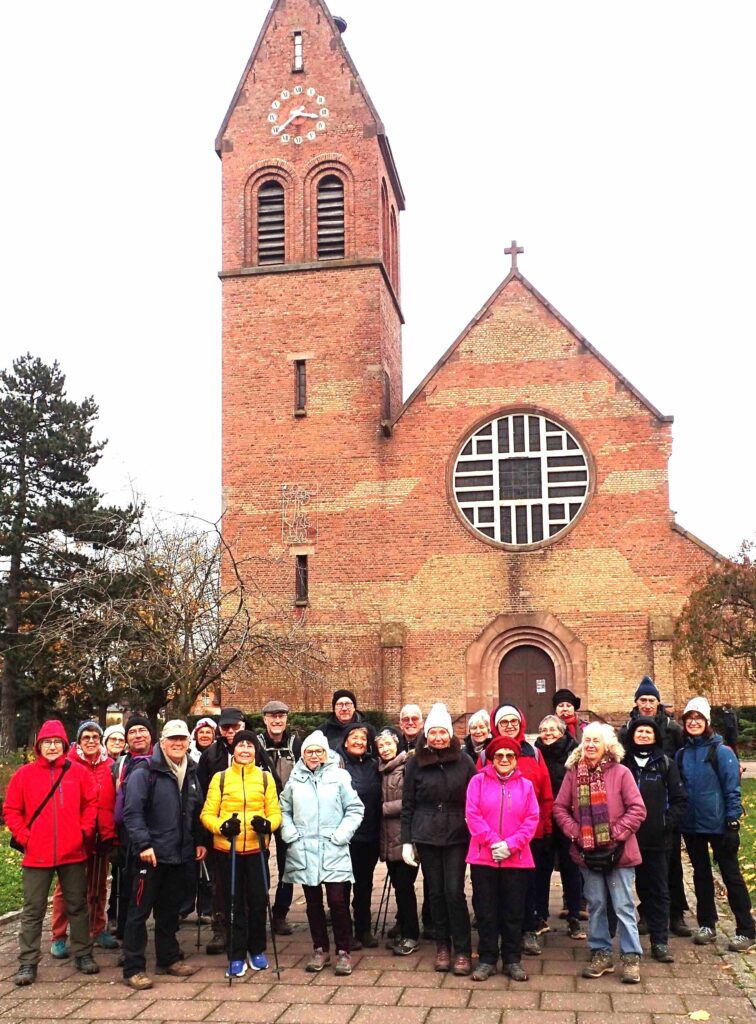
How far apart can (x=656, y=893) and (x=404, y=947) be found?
6.50ft

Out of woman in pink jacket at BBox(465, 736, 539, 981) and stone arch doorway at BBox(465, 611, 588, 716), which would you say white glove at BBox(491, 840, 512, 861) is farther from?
stone arch doorway at BBox(465, 611, 588, 716)

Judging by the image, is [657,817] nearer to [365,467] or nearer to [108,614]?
[108,614]

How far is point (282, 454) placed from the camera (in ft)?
90.1

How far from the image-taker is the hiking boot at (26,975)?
7934mm

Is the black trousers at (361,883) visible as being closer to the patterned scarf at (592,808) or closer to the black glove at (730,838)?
the patterned scarf at (592,808)

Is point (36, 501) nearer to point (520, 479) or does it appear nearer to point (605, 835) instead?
point (520, 479)

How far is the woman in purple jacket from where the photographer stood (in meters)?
7.93

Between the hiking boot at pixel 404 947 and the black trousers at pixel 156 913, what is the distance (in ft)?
5.49

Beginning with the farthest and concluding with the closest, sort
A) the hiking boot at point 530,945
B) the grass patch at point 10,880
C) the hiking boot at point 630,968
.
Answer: the grass patch at point 10,880 → the hiking boot at point 530,945 → the hiking boot at point 630,968

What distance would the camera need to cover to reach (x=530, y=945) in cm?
852

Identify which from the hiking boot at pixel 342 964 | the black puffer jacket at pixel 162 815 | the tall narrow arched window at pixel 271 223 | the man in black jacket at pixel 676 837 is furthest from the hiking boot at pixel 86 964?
the tall narrow arched window at pixel 271 223

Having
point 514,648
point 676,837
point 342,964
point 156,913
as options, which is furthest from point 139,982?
point 514,648

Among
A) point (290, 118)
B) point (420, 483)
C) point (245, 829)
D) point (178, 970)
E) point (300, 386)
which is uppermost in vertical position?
point (290, 118)

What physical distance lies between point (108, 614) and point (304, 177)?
1433 cm
